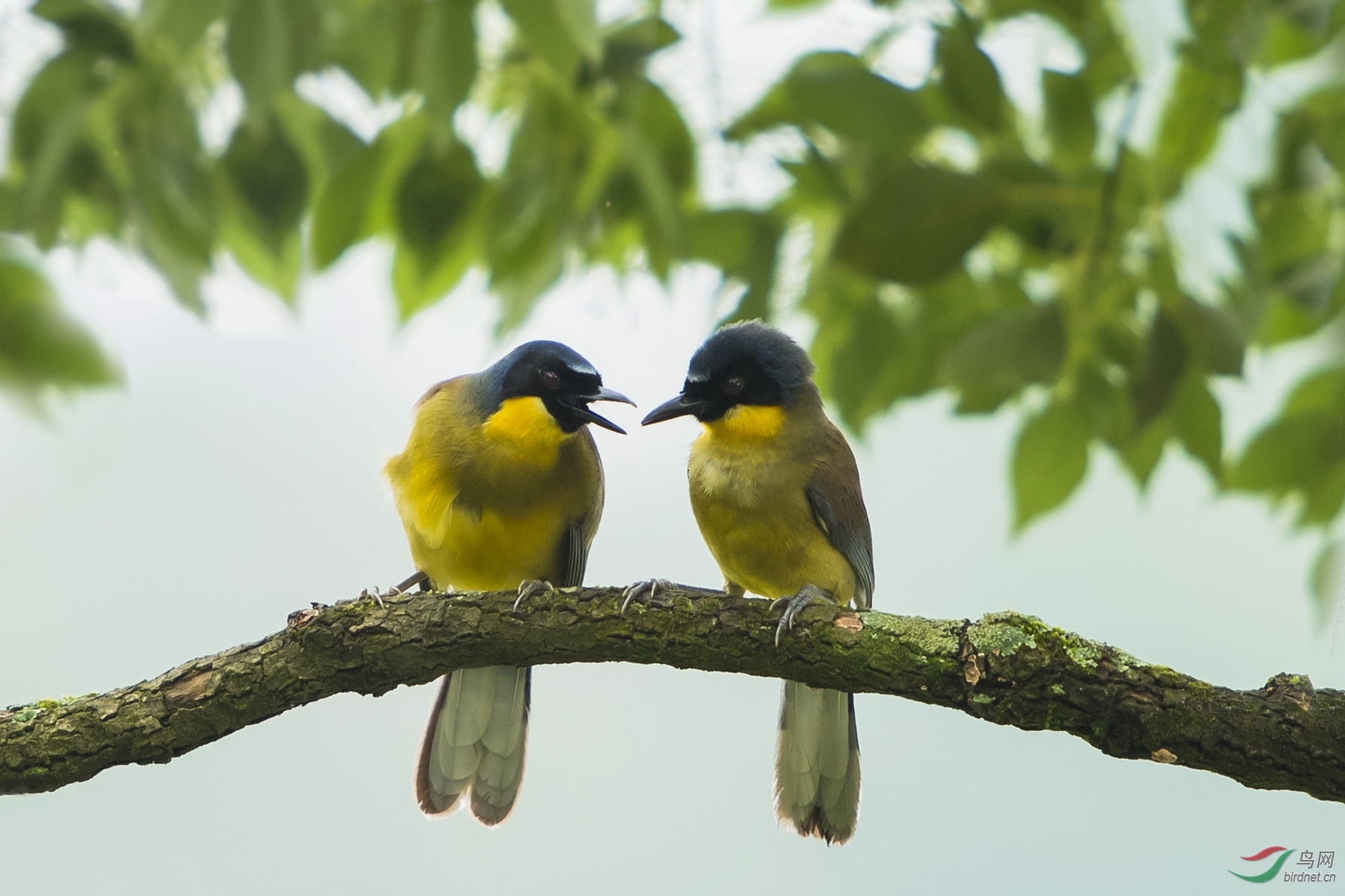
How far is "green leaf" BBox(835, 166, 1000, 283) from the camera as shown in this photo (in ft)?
6.70

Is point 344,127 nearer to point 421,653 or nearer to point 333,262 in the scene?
point 333,262

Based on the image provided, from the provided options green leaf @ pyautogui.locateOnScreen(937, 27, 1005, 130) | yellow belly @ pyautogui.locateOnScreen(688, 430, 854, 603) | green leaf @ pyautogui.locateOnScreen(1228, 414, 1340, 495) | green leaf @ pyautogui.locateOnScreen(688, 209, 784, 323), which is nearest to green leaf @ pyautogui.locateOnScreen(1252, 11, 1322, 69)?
green leaf @ pyautogui.locateOnScreen(937, 27, 1005, 130)

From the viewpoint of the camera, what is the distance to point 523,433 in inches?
85.9

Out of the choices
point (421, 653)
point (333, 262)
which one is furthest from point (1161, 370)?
point (333, 262)

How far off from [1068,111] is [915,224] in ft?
1.75

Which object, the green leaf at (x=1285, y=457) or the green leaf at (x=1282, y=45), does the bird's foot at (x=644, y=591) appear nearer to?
the green leaf at (x=1285, y=457)

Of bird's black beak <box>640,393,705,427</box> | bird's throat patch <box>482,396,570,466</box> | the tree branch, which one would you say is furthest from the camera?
bird's throat patch <box>482,396,570,466</box>

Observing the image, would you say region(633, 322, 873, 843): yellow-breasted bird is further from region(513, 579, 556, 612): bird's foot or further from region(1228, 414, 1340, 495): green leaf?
region(1228, 414, 1340, 495): green leaf

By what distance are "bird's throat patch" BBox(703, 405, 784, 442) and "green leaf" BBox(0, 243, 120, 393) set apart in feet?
4.09

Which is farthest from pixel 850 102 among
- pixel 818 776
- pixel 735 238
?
pixel 818 776

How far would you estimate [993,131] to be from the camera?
7.38 feet

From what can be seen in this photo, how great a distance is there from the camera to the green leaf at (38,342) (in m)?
2.39

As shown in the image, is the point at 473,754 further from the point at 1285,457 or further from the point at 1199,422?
the point at 1285,457

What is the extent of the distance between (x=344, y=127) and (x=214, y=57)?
0.38m
